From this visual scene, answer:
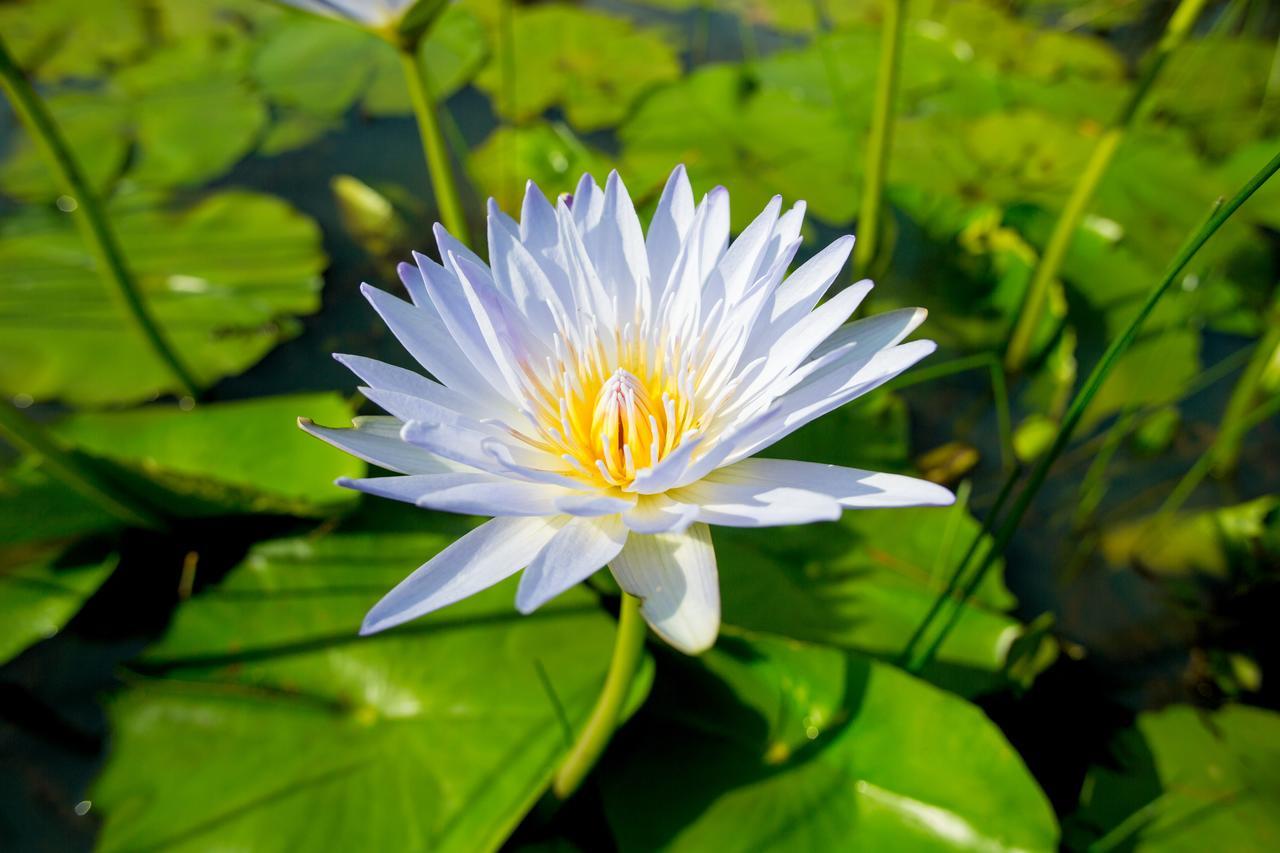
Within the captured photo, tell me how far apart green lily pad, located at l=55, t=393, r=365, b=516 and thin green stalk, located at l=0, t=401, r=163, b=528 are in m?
0.06

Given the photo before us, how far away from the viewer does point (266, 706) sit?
1630 mm

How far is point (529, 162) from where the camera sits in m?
2.74

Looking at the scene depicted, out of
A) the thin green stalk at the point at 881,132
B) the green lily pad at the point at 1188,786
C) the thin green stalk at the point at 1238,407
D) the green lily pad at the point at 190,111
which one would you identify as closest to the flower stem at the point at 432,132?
the thin green stalk at the point at 881,132

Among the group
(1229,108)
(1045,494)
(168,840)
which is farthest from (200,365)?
(1229,108)

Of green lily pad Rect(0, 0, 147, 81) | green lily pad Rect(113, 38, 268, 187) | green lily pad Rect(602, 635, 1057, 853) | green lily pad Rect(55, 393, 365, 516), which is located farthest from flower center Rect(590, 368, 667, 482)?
green lily pad Rect(0, 0, 147, 81)

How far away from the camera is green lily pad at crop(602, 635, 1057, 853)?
53.1 inches

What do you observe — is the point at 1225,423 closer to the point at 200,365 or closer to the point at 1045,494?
the point at 1045,494

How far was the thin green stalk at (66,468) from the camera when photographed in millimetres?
1551

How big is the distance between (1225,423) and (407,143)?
11.3 ft

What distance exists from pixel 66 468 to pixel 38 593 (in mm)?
343

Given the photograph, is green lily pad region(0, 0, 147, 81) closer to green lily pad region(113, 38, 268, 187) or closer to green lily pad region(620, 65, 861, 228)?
green lily pad region(113, 38, 268, 187)

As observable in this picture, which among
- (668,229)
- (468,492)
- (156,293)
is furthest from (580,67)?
(468,492)

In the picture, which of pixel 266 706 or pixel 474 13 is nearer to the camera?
pixel 266 706

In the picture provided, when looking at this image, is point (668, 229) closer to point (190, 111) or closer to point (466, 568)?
point (466, 568)
